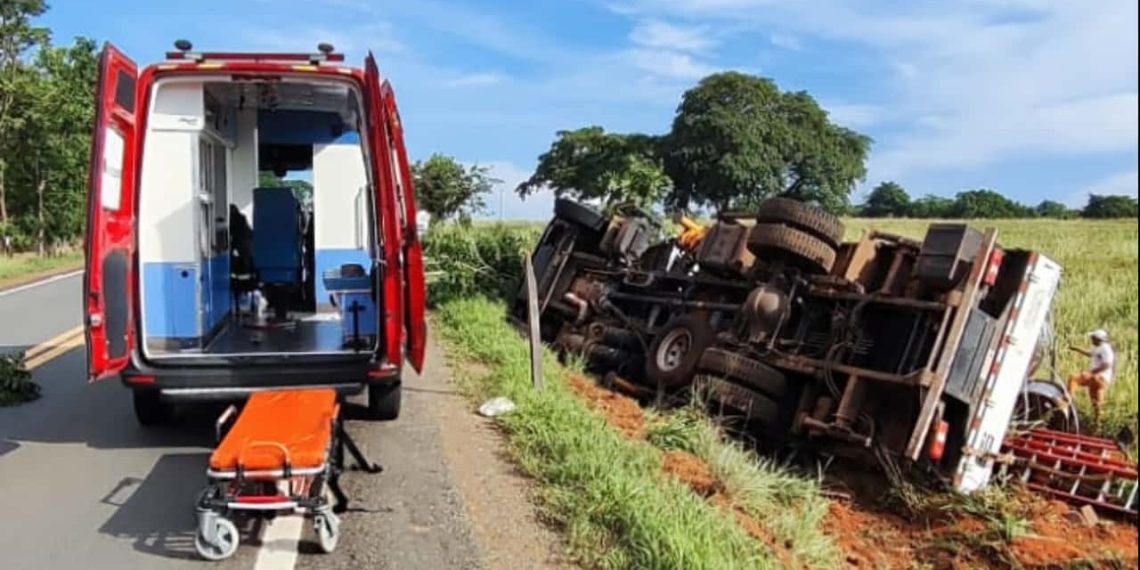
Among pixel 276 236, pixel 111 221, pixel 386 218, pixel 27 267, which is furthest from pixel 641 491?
pixel 27 267

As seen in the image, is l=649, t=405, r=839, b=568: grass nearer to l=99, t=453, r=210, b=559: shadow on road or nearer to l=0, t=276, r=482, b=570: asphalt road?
l=0, t=276, r=482, b=570: asphalt road

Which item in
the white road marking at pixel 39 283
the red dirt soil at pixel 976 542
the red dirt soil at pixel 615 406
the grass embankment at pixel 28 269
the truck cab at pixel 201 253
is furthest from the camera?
the grass embankment at pixel 28 269

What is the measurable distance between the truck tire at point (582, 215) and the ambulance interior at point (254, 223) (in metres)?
3.74

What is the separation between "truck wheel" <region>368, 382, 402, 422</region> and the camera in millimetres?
6934

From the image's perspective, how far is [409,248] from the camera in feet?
20.3

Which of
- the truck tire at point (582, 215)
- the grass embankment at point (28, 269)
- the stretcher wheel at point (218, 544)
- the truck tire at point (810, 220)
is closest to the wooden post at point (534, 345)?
the truck tire at point (810, 220)

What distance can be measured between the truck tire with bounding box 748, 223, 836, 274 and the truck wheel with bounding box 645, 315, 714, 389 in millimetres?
1086

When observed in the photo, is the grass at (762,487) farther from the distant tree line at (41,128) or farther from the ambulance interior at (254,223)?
the distant tree line at (41,128)

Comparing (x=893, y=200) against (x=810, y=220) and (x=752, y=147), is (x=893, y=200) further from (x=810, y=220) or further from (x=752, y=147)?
(x=752, y=147)

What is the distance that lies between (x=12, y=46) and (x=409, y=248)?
31377 mm

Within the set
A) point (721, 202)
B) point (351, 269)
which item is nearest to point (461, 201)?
point (721, 202)

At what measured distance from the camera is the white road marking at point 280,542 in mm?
4449

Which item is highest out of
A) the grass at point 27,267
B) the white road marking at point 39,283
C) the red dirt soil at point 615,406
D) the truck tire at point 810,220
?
the truck tire at point 810,220

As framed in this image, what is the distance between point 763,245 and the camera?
8969 mm
